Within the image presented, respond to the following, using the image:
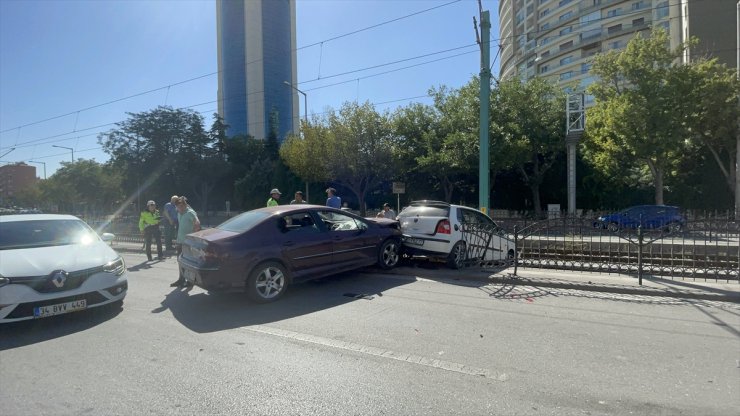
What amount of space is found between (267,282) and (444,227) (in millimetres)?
3935

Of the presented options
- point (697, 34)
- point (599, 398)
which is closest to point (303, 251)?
point (599, 398)

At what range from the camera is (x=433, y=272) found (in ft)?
28.2

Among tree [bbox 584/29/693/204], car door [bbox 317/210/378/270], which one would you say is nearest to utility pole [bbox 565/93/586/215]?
tree [bbox 584/29/693/204]

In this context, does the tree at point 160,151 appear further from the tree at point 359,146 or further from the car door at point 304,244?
the car door at point 304,244

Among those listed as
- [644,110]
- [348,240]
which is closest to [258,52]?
[644,110]

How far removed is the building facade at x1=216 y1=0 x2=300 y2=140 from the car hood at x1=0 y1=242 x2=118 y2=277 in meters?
65.1

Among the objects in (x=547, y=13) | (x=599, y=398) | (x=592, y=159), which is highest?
(x=547, y=13)

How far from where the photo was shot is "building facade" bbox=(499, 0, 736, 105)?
3622 centimetres

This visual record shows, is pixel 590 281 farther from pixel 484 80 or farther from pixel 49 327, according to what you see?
pixel 49 327

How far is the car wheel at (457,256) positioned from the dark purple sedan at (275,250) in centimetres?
168

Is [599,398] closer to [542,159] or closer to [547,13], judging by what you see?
[542,159]

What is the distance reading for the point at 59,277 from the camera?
5273 mm

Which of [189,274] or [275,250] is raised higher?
[275,250]

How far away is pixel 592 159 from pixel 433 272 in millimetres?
22047
